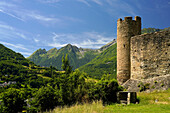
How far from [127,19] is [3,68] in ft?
489

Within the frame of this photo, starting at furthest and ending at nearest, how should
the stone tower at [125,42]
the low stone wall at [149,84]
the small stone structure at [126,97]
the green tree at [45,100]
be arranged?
the stone tower at [125,42] → the green tree at [45,100] → the low stone wall at [149,84] → the small stone structure at [126,97]

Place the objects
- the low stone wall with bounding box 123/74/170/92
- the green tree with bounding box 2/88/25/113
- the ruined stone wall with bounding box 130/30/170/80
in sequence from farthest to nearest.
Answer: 1. the green tree with bounding box 2/88/25/113
2. the ruined stone wall with bounding box 130/30/170/80
3. the low stone wall with bounding box 123/74/170/92

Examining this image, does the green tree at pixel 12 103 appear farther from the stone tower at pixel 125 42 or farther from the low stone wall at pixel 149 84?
the low stone wall at pixel 149 84

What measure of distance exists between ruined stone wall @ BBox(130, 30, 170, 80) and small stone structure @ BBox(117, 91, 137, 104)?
644 centimetres

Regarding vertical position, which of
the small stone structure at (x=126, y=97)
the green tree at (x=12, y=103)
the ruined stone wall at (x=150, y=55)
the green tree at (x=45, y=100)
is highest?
the ruined stone wall at (x=150, y=55)

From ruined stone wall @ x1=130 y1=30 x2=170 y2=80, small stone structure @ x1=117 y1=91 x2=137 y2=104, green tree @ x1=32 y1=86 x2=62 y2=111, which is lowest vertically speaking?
green tree @ x1=32 y1=86 x2=62 y2=111

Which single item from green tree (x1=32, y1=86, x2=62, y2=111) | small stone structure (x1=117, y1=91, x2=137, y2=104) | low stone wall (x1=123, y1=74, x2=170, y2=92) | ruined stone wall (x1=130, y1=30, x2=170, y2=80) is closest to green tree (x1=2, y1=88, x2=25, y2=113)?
green tree (x1=32, y1=86, x2=62, y2=111)

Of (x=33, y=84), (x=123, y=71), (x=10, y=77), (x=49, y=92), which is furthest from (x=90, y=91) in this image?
(x=10, y=77)

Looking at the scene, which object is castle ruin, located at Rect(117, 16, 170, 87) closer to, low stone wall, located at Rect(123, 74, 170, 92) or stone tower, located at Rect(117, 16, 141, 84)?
stone tower, located at Rect(117, 16, 141, 84)

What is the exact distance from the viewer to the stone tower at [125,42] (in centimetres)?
2481

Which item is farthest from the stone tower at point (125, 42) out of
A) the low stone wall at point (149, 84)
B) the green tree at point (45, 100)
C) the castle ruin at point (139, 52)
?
the green tree at point (45, 100)

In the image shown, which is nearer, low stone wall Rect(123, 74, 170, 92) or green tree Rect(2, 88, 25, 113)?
low stone wall Rect(123, 74, 170, 92)

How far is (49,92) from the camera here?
2023 centimetres

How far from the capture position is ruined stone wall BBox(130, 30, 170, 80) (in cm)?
2017
